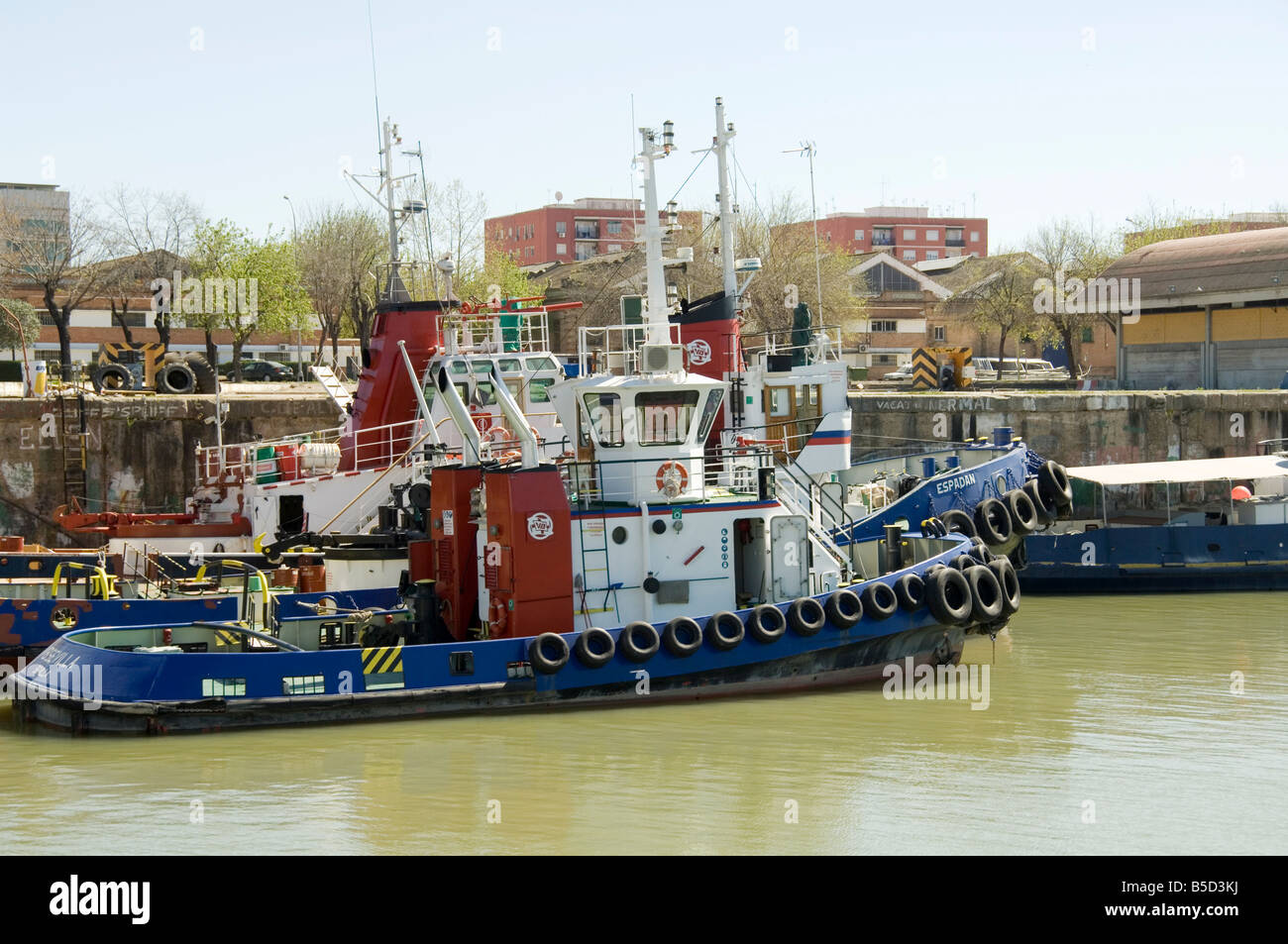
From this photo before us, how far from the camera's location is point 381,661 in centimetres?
1260

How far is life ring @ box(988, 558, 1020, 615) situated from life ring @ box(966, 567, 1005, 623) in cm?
7

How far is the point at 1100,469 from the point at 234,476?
13.3m

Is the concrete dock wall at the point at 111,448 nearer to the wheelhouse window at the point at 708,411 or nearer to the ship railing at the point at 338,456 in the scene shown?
the ship railing at the point at 338,456

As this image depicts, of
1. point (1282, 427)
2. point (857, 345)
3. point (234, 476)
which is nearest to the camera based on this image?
point (234, 476)

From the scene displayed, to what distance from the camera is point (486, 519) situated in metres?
→ 13.4

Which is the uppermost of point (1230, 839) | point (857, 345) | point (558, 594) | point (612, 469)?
point (857, 345)

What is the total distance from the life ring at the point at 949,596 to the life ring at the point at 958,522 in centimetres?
353

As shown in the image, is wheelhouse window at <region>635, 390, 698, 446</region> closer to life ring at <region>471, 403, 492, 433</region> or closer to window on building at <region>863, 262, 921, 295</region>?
life ring at <region>471, 403, 492, 433</region>

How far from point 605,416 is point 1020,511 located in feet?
23.6

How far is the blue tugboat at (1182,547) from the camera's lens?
809 inches

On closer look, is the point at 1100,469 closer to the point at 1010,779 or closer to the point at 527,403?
the point at 527,403

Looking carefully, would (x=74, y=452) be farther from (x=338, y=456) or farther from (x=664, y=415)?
(x=664, y=415)

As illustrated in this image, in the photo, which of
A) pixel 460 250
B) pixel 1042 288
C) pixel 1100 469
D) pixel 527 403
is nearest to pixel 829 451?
pixel 527 403

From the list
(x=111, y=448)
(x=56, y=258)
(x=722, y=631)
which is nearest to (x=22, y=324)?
(x=56, y=258)
